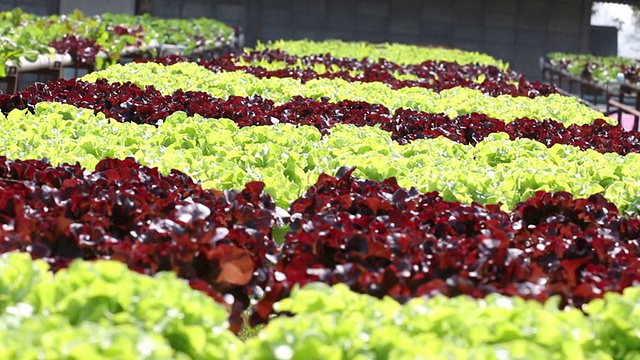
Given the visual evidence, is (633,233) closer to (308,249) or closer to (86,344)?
(308,249)

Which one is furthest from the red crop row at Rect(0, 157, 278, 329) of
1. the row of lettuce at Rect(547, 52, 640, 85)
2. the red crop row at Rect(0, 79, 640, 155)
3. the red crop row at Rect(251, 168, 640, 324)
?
the row of lettuce at Rect(547, 52, 640, 85)

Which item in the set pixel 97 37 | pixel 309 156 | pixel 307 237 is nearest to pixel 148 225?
pixel 307 237

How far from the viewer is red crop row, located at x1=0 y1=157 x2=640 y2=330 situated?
3.26 meters

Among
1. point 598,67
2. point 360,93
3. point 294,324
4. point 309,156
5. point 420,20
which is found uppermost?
point 294,324

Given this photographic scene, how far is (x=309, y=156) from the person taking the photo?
17.9 ft

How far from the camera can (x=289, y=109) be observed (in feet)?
25.9

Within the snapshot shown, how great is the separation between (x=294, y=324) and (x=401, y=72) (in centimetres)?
1102

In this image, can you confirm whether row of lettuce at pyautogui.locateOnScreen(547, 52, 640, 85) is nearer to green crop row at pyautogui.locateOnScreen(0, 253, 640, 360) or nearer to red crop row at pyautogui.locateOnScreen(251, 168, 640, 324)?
red crop row at pyautogui.locateOnScreen(251, 168, 640, 324)

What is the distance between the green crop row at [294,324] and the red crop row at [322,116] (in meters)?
3.98

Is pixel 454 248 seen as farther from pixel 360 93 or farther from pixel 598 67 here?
pixel 598 67

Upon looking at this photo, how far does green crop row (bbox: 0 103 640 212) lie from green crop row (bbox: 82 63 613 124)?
2151 mm

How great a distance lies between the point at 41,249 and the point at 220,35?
2033cm

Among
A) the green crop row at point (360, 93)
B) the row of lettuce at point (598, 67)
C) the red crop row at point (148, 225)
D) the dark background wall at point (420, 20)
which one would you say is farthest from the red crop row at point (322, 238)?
the dark background wall at point (420, 20)

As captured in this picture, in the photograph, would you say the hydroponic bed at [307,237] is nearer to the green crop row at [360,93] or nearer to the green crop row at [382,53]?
the green crop row at [360,93]
